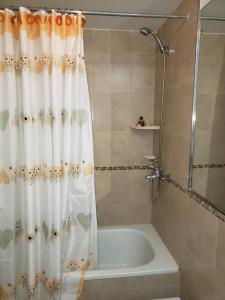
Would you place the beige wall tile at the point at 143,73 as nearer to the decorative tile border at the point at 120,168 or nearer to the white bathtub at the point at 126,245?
the decorative tile border at the point at 120,168

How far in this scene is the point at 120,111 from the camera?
2.41 metres

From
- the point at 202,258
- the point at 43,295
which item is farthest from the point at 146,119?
the point at 43,295

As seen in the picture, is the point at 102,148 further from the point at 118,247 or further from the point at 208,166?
the point at 208,166

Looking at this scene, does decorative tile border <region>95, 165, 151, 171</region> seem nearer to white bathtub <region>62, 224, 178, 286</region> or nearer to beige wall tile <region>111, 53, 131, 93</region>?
white bathtub <region>62, 224, 178, 286</region>

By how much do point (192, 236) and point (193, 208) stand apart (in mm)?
195

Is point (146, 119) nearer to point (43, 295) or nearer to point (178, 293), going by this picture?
point (178, 293)

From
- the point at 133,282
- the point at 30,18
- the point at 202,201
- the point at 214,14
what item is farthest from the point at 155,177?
the point at 30,18

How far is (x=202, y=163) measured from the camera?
4.96 ft

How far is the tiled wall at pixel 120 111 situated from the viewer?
2.34 meters

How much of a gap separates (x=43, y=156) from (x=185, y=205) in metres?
1.05

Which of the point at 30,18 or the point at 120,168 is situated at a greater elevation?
the point at 30,18

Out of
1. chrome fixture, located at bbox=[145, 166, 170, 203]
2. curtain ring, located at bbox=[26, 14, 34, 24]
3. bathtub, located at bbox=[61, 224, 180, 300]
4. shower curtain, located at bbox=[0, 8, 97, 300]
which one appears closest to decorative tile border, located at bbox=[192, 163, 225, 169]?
chrome fixture, located at bbox=[145, 166, 170, 203]

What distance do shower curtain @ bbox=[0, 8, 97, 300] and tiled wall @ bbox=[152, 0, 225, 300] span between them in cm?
66

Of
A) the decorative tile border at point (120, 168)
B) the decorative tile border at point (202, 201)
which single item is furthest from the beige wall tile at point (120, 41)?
the decorative tile border at point (202, 201)
